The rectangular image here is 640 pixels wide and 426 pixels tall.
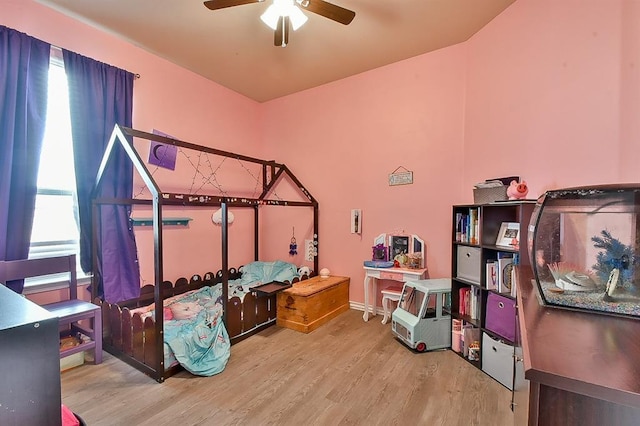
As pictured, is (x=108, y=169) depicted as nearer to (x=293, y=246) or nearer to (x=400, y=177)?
(x=293, y=246)

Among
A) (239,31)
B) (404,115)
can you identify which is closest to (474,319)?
(404,115)

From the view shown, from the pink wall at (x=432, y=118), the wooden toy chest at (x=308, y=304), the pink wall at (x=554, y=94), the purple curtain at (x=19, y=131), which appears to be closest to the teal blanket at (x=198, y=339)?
the wooden toy chest at (x=308, y=304)

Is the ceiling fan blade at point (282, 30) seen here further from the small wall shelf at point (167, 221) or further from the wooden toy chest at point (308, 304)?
the wooden toy chest at point (308, 304)

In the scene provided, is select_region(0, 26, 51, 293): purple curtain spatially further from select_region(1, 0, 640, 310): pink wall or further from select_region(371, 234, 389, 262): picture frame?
select_region(371, 234, 389, 262): picture frame

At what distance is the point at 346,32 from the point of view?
269 cm

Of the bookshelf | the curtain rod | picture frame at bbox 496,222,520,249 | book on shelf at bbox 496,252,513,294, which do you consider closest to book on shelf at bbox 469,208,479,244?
the bookshelf

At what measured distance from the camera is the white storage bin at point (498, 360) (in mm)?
1961

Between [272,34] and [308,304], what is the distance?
2589mm

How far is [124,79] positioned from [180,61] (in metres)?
0.67

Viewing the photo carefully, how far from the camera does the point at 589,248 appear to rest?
1149mm

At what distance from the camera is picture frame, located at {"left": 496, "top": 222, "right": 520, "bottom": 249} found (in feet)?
6.76

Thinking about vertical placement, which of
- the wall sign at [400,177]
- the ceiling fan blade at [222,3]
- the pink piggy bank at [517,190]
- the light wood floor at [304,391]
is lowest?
the light wood floor at [304,391]

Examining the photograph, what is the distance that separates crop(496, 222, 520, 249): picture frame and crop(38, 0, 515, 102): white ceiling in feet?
5.66

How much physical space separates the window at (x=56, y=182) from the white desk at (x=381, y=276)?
9.09 feet
